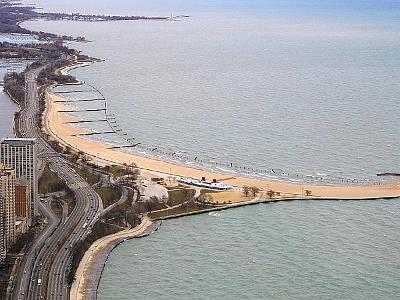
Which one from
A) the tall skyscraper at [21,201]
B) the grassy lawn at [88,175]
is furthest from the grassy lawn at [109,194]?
the tall skyscraper at [21,201]

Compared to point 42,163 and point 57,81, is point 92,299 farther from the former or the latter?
point 57,81

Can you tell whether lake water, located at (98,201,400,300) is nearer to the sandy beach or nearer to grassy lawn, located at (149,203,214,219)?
grassy lawn, located at (149,203,214,219)

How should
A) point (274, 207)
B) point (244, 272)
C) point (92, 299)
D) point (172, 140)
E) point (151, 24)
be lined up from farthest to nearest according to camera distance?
point (151, 24), point (172, 140), point (274, 207), point (244, 272), point (92, 299)

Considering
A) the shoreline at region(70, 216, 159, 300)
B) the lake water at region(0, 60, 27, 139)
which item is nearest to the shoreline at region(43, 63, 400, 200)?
the lake water at region(0, 60, 27, 139)

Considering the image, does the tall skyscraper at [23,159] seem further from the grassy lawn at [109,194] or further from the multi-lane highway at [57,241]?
the grassy lawn at [109,194]

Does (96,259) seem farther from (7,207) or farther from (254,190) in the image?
(254,190)

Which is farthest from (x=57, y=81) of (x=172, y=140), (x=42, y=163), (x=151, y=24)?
(x=151, y=24)

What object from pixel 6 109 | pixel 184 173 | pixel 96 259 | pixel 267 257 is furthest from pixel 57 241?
pixel 6 109
